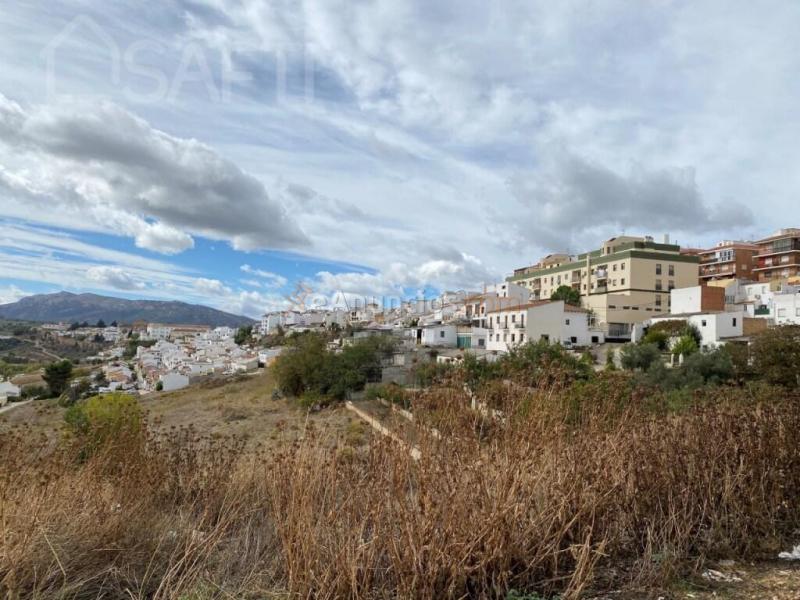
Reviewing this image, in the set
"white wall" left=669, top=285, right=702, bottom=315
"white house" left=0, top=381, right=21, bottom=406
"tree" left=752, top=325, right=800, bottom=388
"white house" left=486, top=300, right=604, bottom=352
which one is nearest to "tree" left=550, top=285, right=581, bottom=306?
"white house" left=486, top=300, right=604, bottom=352

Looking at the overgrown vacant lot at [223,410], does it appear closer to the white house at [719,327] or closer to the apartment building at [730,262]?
the white house at [719,327]

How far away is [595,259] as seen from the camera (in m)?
55.3

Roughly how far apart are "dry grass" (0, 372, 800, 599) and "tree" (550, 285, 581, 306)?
164 ft

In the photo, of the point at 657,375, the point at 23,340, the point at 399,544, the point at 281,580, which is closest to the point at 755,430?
the point at 399,544

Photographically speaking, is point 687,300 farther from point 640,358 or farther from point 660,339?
point 640,358

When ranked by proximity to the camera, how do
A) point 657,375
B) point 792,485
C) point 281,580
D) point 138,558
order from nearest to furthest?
point 281,580 < point 138,558 < point 792,485 < point 657,375

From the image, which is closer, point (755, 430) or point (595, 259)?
point (755, 430)

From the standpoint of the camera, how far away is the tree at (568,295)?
51.8 metres

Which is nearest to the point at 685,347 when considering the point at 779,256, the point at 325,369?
the point at 325,369

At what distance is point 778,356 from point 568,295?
33527 millimetres

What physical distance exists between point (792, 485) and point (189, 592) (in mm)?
3814

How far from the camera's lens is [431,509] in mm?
2418

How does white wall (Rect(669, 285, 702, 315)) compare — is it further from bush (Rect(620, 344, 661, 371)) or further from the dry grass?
the dry grass

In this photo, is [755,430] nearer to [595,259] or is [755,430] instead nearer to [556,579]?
[556,579]
